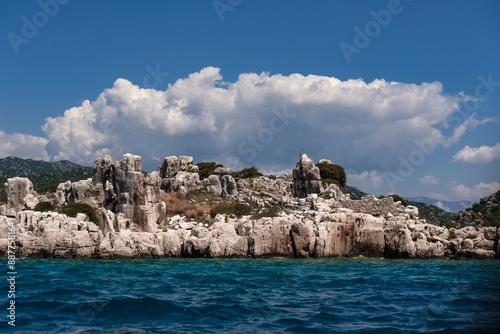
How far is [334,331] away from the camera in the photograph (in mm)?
10031

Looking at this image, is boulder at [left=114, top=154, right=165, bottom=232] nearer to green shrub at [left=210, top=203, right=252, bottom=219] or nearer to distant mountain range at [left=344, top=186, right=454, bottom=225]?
green shrub at [left=210, top=203, right=252, bottom=219]

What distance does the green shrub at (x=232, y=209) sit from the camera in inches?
1853

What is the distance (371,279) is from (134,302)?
11.7 meters

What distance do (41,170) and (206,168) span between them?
361ft

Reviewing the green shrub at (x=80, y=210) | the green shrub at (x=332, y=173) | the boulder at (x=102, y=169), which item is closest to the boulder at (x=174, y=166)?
the boulder at (x=102, y=169)

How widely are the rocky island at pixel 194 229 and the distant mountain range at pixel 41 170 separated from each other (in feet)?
170

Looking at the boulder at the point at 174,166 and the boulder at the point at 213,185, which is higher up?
the boulder at the point at 174,166

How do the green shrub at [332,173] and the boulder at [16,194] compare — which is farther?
the green shrub at [332,173]

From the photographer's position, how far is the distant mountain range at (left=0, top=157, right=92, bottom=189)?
Result: 96262 millimetres

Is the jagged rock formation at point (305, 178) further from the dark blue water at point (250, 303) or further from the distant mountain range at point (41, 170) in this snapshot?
the distant mountain range at point (41, 170)

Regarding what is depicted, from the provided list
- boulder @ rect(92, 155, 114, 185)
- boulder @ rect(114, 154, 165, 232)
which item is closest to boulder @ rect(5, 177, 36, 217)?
boulder @ rect(92, 155, 114, 185)

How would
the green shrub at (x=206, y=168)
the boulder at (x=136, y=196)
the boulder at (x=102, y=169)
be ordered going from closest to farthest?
the boulder at (x=136, y=196), the boulder at (x=102, y=169), the green shrub at (x=206, y=168)

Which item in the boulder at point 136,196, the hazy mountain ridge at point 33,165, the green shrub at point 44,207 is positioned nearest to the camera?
the green shrub at point 44,207

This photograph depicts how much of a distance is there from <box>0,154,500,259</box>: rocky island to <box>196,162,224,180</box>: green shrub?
20781mm
